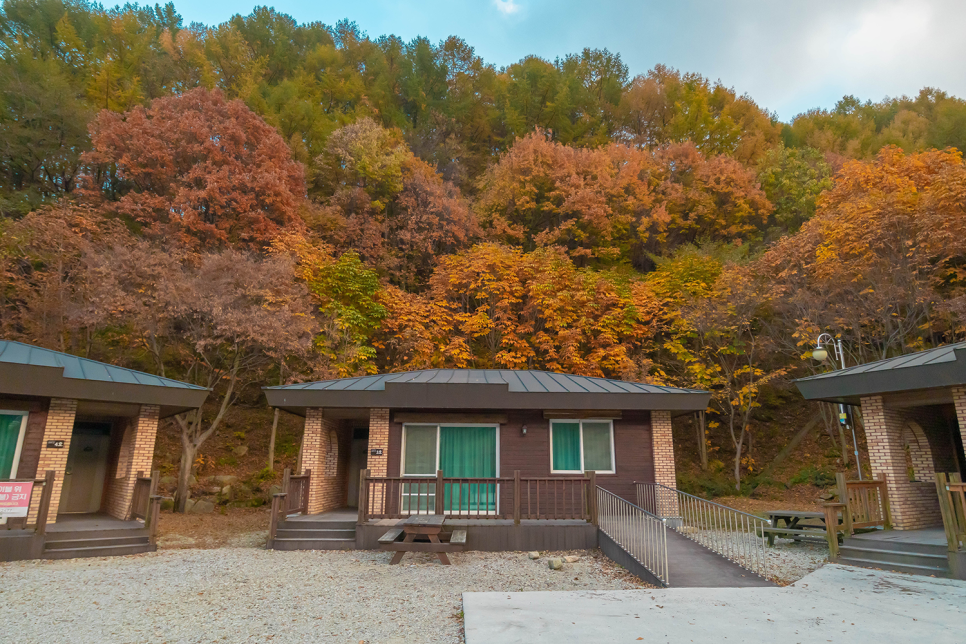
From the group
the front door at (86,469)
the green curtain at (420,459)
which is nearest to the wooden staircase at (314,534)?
the green curtain at (420,459)

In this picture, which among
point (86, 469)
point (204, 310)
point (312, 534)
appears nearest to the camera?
point (312, 534)

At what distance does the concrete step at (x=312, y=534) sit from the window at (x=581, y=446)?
166 inches

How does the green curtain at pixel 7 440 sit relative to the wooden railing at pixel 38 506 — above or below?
above

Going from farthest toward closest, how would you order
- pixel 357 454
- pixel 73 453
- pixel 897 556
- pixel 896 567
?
pixel 357 454
pixel 73 453
pixel 897 556
pixel 896 567

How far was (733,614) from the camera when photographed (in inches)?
203

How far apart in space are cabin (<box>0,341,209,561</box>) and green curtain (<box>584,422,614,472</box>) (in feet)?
27.1

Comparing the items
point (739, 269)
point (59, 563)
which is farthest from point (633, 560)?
point (739, 269)

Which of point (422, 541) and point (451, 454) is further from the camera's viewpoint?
point (451, 454)

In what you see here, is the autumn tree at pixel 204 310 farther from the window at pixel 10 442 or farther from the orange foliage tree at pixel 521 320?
the window at pixel 10 442

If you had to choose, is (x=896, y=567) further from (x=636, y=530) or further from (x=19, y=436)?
(x=19, y=436)

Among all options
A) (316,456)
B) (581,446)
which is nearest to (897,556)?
(581,446)

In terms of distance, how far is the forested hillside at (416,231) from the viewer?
14844 millimetres

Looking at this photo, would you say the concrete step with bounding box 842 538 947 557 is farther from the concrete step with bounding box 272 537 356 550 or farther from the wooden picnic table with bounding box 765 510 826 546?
the concrete step with bounding box 272 537 356 550

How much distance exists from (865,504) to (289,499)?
10.1 m
